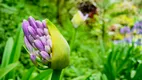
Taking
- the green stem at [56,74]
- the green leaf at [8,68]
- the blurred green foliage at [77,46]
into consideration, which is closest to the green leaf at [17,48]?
the blurred green foliage at [77,46]

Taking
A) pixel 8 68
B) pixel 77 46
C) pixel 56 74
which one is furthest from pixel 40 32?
pixel 77 46

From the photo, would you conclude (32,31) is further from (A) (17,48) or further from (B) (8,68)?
(A) (17,48)

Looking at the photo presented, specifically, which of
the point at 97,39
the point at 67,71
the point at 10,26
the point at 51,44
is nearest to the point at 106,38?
the point at 97,39

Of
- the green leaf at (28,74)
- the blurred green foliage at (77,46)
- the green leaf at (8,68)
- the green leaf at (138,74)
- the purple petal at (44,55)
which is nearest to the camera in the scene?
the purple petal at (44,55)

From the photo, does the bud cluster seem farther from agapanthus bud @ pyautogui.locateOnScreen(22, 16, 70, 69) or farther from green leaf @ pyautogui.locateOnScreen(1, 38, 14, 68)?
green leaf @ pyautogui.locateOnScreen(1, 38, 14, 68)

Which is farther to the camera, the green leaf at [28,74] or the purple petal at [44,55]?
the green leaf at [28,74]

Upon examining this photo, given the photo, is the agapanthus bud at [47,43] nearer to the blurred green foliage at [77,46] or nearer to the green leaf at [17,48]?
the blurred green foliage at [77,46]

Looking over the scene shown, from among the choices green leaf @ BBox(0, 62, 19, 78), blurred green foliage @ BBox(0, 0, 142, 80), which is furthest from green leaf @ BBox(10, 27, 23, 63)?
green leaf @ BBox(0, 62, 19, 78)
